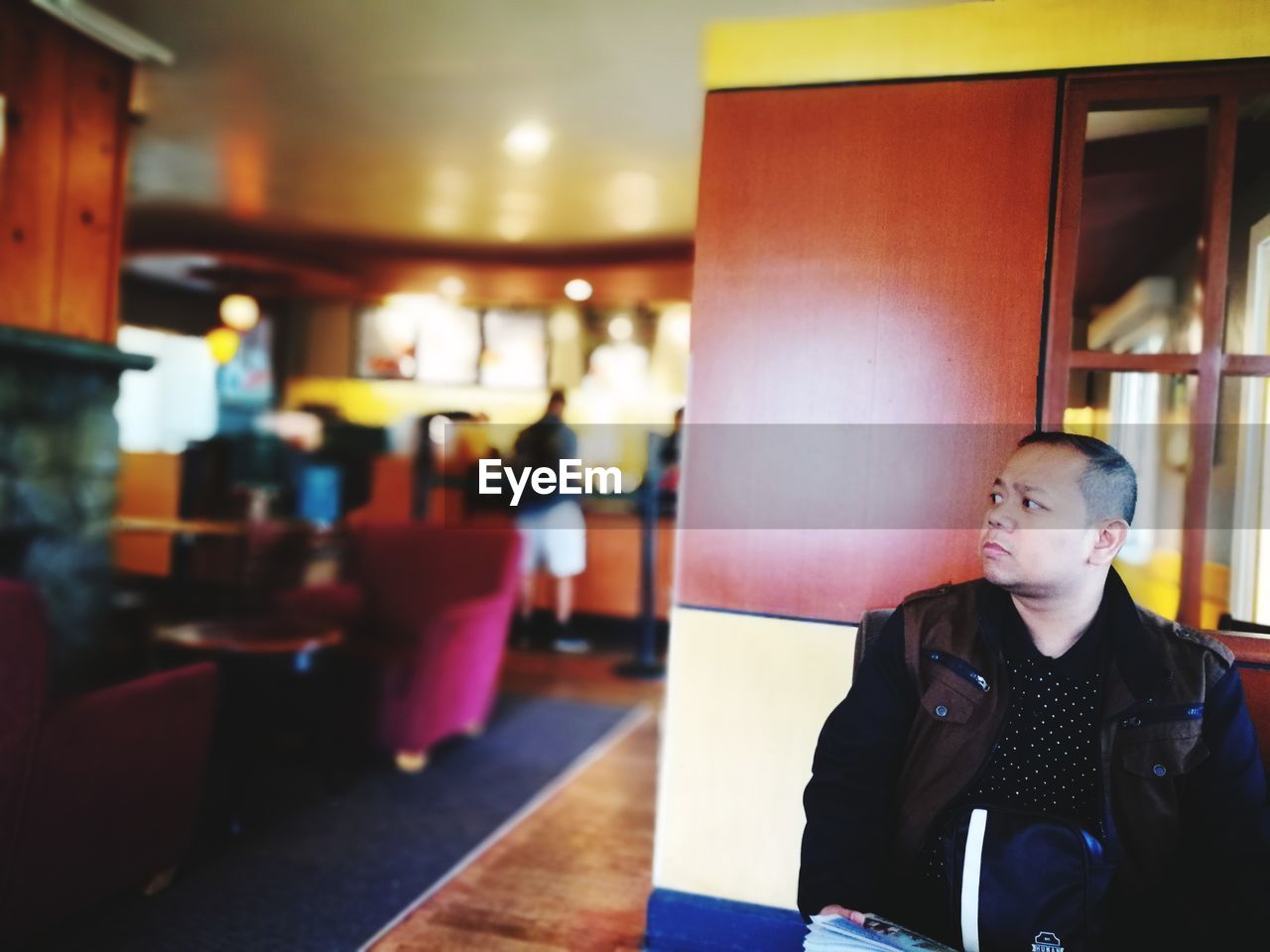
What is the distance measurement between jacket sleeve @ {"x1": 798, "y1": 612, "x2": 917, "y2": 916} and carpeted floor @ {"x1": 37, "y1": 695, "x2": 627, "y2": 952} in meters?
1.43

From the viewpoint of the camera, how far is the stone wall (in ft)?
10.7

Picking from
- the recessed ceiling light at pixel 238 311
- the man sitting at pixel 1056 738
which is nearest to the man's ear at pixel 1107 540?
the man sitting at pixel 1056 738

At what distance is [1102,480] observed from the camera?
1.58m

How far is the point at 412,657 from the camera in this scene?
374 centimetres

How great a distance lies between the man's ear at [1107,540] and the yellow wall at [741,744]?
787mm

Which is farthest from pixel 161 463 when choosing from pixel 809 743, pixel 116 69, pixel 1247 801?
pixel 1247 801

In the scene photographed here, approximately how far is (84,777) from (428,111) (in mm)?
3173

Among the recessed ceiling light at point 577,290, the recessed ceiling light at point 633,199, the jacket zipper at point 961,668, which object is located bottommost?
the jacket zipper at point 961,668

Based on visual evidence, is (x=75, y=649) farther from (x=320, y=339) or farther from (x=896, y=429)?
(x=320, y=339)

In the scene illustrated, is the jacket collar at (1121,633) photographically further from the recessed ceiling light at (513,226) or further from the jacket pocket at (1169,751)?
the recessed ceiling light at (513,226)

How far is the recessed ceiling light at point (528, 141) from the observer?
14.6 ft

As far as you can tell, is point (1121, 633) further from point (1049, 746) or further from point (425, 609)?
point (425, 609)

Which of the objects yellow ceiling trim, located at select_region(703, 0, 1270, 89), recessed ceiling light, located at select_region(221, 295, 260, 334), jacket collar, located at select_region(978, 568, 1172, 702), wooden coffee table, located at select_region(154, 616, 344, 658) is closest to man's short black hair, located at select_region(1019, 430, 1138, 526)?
jacket collar, located at select_region(978, 568, 1172, 702)

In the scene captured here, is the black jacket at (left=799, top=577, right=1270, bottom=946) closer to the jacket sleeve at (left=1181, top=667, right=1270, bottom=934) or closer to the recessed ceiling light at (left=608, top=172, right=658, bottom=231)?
the jacket sleeve at (left=1181, top=667, right=1270, bottom=934)
